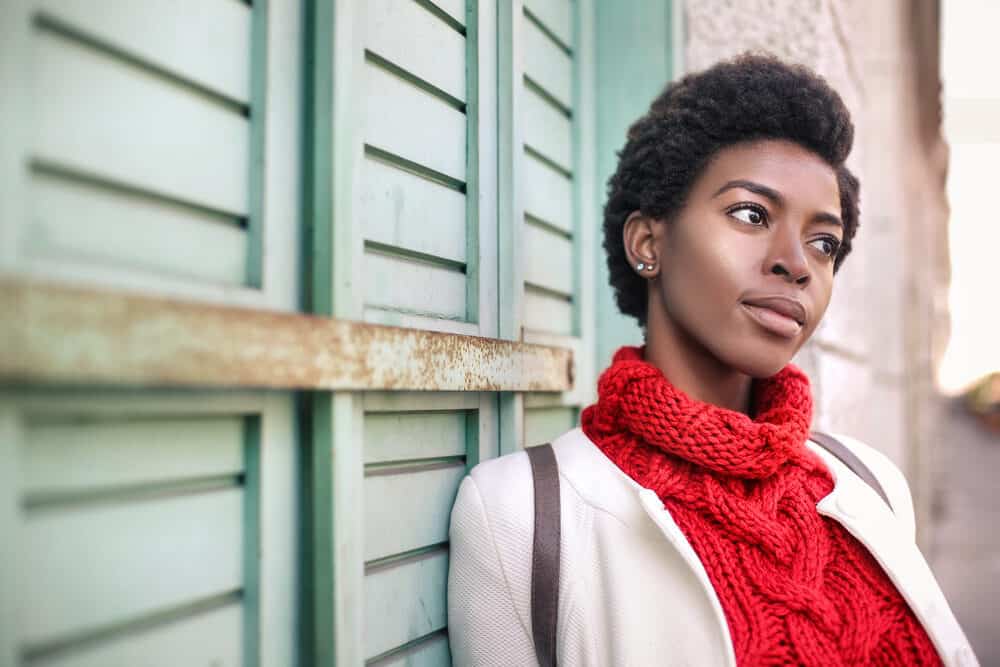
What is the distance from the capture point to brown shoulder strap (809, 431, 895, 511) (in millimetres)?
1429

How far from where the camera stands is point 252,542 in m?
0.91

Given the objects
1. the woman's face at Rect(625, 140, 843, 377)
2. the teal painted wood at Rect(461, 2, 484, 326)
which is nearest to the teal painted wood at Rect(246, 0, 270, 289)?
the teal painted wood at Rect(461, 2, 484, 326)

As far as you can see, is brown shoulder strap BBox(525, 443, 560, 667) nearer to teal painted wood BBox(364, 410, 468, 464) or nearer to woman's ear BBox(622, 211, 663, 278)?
teal painted wood BBox(364, 410, 468, 464)

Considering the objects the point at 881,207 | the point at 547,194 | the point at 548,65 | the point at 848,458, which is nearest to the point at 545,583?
the point at 848,458

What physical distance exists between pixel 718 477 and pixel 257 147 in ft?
2.79

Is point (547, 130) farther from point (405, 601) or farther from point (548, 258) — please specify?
point (405, 601)

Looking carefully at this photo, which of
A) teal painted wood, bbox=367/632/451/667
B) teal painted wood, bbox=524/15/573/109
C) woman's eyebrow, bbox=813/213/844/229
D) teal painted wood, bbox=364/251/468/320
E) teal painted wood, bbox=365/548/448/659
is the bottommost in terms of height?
teal painted wood, bbox=367/632/451/667

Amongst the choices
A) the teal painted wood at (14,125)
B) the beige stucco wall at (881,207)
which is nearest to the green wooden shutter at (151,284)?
the teal painted wood at (14,125)

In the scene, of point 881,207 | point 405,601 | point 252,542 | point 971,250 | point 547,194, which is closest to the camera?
point 252,542

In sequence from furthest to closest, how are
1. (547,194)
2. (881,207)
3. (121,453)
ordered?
1. (881,207)
2. (547,194)
3. (121,453)

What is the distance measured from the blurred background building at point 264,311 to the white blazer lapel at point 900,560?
22.8 inches

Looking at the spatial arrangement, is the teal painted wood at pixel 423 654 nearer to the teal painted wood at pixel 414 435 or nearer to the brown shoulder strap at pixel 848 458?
the teal painted wood at pixel 414 435

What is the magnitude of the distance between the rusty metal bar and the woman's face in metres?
0.42

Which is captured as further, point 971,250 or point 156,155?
point 971,250
